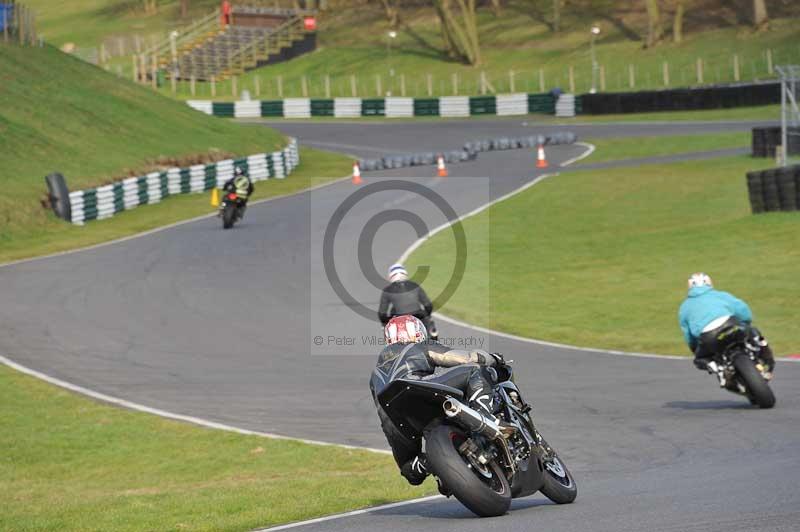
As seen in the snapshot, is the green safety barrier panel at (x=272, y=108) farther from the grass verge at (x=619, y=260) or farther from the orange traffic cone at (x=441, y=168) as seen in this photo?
the grass verge at (x=619, y=260)

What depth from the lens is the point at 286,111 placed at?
75.3 meters

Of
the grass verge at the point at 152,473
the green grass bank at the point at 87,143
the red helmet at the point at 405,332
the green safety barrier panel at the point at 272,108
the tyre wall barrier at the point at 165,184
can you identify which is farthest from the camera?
the green safety barrier panel at the point at 272,108

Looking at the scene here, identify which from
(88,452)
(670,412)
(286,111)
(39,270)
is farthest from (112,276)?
(286,111)

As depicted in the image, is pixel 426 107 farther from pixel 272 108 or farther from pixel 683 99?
pixel 683 99

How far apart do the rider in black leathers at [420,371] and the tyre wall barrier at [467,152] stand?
127 ft

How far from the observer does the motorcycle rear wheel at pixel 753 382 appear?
14242 millimetres

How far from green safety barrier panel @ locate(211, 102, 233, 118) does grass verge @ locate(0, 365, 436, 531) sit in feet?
183

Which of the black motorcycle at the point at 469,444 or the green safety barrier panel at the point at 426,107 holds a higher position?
the black motorcycle at the point at 469,444

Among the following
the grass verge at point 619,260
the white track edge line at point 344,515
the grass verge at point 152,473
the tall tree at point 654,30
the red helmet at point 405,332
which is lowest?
the grass verge at point 619,260

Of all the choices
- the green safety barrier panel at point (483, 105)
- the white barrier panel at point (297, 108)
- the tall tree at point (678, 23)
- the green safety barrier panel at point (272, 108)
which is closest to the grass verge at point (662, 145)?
the green safety barrier panel at point (483, 105)

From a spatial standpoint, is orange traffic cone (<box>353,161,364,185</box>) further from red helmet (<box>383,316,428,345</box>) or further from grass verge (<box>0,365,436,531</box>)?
red helmet (<box>383,316,428,345</box>)

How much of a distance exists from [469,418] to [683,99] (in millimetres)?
55740

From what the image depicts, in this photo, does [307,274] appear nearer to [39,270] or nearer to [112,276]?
[112,276]

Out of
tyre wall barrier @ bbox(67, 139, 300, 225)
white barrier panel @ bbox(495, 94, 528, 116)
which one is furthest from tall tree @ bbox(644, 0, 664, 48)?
tyre wall barrier @ bbox(67, 139, 300, 225)
